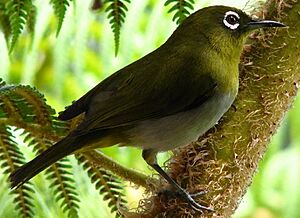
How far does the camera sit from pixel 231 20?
167 centimetres

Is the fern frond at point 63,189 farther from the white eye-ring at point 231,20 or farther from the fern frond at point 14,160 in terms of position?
the white eye-ring at point 231,20

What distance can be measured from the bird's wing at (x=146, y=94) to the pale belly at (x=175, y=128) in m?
0.02

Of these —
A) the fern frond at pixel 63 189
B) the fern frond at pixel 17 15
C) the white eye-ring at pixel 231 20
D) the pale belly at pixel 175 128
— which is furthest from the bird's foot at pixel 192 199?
the fern frond at pixel 17 15

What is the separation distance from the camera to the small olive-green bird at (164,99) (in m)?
1.52

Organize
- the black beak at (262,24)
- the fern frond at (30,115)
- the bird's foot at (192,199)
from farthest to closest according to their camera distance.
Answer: the fern frond at (30,115)
the black beak at (262,24)
the bird's foot at (192,199)

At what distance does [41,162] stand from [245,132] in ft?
1.33

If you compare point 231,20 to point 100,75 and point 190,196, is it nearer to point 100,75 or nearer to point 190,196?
point 190,196

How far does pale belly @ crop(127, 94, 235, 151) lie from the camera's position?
5.08ft

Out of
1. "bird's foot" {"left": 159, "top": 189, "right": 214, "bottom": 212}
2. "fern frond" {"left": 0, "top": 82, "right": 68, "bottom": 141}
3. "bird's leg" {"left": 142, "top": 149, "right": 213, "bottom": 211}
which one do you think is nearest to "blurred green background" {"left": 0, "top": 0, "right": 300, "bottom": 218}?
"bird's leg" {"left": 142, "top": 149, "right": 213, "bottom": 211}

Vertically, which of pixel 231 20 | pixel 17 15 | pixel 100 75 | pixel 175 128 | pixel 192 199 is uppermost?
pixel 100 75

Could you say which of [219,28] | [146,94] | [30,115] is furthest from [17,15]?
[219,28]

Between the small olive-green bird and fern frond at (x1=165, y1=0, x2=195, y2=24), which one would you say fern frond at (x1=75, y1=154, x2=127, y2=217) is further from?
fern frond at (x1=165, y1=0, x2=195, y2=24)

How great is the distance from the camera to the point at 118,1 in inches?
65.3

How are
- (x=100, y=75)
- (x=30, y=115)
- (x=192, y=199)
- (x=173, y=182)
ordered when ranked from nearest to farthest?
(x=192, y=199), (x=173, y=182), (x=30, y=115), (x=100, y=75)
